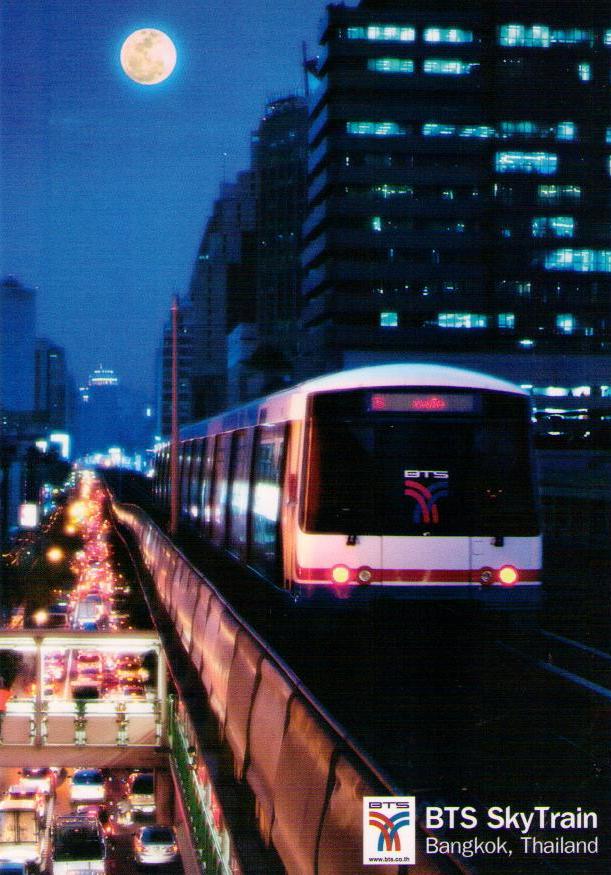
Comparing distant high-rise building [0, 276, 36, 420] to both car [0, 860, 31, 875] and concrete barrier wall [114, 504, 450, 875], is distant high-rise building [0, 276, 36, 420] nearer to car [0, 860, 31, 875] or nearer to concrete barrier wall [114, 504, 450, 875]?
car [0, 860, 31, 875]

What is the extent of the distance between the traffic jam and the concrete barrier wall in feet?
28.3

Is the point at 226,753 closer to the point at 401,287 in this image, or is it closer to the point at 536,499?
the point at 536,499

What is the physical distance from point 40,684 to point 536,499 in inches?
421

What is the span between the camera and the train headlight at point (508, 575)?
1094 cm

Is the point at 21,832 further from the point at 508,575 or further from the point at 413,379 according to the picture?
the point at 413,379

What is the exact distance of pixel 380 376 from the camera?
37.4 ft

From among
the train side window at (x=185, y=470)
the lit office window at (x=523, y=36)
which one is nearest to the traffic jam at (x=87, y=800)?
the train side window at (x=185, y=470)

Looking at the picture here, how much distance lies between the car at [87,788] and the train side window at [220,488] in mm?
16236

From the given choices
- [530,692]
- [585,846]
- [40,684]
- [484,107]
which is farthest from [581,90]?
[585,846]

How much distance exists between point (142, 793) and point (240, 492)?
21.0 meters

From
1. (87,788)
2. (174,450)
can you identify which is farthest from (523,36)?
(87,788)

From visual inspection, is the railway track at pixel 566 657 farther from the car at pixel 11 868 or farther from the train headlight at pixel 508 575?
the car at pixel 11 868

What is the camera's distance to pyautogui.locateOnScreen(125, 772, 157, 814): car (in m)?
34.6

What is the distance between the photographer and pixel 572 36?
7575cm
